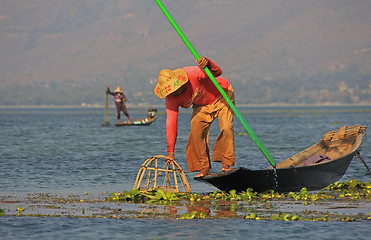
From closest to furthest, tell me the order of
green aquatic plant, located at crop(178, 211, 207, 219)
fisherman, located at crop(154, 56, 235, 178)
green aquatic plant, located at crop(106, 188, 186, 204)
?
green aquatic plant, located at crop(178, 211, 207, 219) → green aquatic plant, located at crop(106, 188, 186, 204) → fisherman, located at crop(154, 56, 235, 178)

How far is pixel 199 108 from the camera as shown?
46.3ft

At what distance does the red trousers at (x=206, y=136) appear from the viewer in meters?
13.8

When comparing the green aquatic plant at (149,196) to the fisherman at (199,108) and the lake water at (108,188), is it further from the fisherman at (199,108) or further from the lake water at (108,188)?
the lake water at (108,188)

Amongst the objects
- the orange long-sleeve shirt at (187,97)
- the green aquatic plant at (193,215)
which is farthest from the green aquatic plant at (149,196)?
the green aquatic plant at (193,215)

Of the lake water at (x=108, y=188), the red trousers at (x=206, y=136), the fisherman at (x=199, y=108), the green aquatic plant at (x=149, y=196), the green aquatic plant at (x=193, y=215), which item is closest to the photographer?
the lake water at (x=108, y=188)

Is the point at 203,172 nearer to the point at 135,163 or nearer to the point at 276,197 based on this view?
the point at 276,197

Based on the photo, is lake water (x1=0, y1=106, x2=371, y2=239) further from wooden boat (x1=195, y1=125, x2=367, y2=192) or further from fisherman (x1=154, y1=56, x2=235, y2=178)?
wooden boat (x1=195, y1=125, x2=367, y2=192)

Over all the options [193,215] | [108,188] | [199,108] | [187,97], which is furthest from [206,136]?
[193,215]

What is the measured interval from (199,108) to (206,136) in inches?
25.5

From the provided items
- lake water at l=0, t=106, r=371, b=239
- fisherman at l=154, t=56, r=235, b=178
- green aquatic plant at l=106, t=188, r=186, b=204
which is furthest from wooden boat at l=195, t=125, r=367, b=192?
lake water at l=0, t=106, r=371, b=239

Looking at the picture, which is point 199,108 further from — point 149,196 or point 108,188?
point 108,188

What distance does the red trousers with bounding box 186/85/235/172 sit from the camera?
13.8m

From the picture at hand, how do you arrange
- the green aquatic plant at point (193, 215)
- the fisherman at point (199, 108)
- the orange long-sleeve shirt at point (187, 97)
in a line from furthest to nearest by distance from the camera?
the orange long-sleeve shirt at point (187, 97), the fisherman at point (199, 108), the green aquatic plant at point (193, 215)

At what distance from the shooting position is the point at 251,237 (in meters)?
10.0
